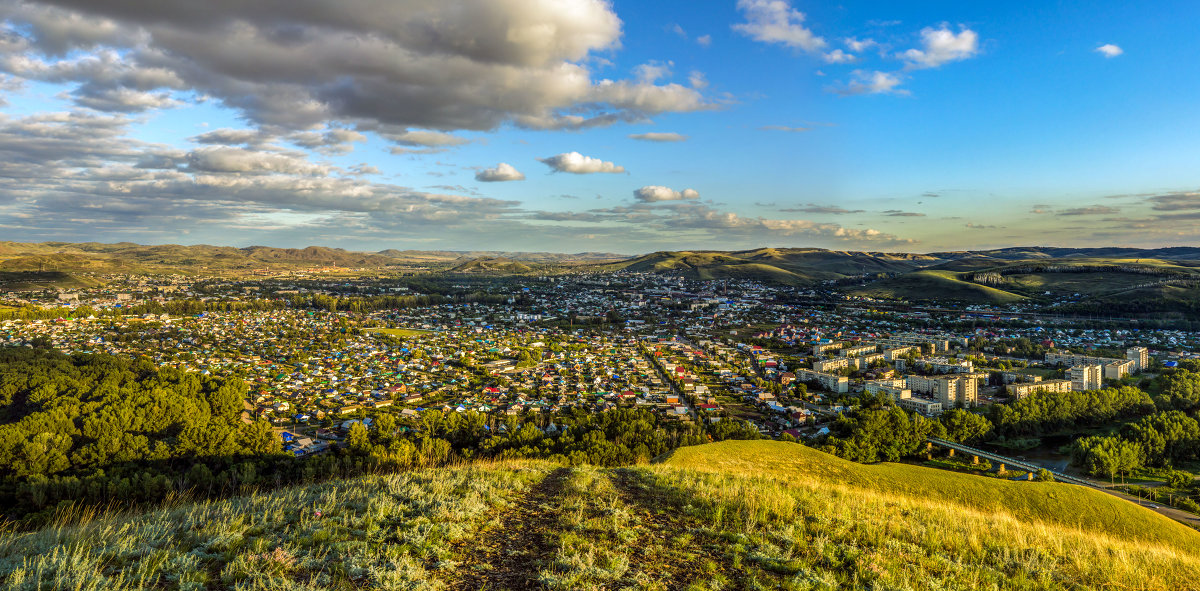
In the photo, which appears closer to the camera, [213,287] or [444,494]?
[444,494]

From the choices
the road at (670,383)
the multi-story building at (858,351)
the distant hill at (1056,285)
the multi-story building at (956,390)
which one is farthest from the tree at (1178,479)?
the distant hill at (1056,285)

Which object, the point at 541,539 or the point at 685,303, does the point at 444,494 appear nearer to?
the point at 541,539

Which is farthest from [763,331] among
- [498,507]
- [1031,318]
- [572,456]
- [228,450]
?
[498,507]

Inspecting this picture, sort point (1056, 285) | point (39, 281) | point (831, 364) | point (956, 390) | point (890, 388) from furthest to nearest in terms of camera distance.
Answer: point (39, 281)
point (1056, 285)
point (831, 364)
point (890, 388)
point (956, 390)

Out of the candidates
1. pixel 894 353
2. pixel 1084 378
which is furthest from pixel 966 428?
pixel 894 353

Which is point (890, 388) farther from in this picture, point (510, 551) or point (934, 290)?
point (934, 290)

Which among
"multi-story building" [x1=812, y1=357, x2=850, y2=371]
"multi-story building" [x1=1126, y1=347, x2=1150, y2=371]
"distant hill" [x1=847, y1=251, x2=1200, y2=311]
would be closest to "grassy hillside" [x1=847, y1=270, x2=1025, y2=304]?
"distant hill" [x1=847, y1=251, x2=1200, y2=311]

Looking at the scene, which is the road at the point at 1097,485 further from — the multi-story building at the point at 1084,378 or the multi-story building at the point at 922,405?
the multi-story building at the point at 1084,378
